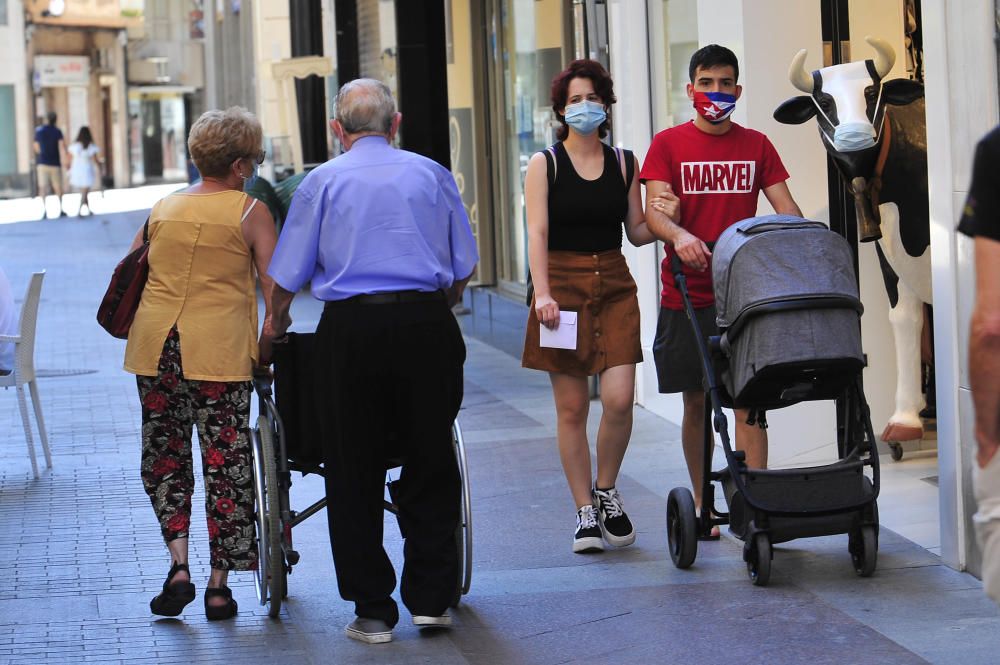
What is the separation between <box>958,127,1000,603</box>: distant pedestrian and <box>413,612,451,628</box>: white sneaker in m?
2.37

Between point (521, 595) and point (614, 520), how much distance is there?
2.46 feet

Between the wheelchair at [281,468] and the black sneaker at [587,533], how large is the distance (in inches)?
35.4

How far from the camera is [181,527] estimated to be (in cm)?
594

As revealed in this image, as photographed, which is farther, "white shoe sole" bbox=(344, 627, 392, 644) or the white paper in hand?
the white paper in hand

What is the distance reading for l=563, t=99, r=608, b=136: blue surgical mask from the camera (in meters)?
6.45

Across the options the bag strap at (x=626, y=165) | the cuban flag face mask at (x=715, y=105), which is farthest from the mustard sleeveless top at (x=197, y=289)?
the cuban flag face mask at (x=715, y=105)

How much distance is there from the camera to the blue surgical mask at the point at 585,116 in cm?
645

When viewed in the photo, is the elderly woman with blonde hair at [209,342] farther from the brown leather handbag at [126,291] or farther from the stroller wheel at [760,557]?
the stroller wheel at [760,557]

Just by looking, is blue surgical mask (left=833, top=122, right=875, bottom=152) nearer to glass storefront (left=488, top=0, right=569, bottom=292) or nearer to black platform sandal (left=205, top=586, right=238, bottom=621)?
black platform sandal (left=205, top=586, right=238, bottom=621)

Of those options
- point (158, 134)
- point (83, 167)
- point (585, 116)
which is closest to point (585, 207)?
point (585, 116)

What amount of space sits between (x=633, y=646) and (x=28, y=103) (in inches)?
1611

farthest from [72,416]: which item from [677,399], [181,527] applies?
[181,527]

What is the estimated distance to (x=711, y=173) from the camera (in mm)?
6469

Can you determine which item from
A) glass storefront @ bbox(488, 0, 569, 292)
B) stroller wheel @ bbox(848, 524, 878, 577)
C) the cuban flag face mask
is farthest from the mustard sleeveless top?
glass storefront @ bbox(488, 0, 569, 292)
